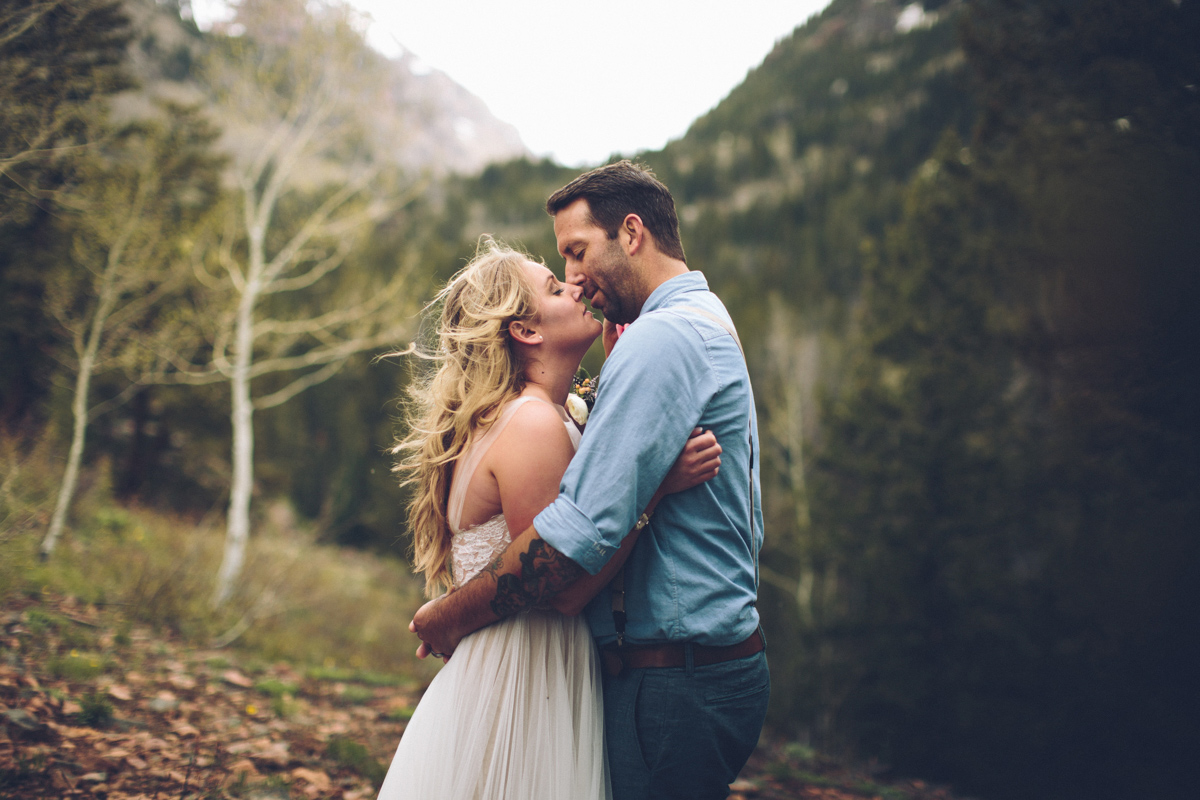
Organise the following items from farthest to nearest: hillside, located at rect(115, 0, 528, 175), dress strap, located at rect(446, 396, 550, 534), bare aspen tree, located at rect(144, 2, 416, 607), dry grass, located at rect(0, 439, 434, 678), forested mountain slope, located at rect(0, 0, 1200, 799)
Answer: bare aspen tree, located at rect(144, 2, 416, 607), hillside, located at rect(115, 0, 528, 175), dry grass, located at rect(0, 439, 434, 678), forested mountain slope, located at rect(0, 0, 1200, 799), dress strap, located at rect(446, 396, 550, 534)

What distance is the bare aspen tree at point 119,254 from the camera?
9.68 metres

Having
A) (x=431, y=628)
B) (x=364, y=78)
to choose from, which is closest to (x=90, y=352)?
(x=364, y=78)

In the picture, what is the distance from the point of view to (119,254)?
10.2m

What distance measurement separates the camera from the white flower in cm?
236

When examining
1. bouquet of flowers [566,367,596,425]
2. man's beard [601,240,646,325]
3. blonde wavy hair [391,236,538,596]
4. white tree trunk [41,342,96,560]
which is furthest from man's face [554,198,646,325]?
white tree trunk [41,342,96,560]

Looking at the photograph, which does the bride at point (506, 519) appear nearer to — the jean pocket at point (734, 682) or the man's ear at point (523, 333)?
the man's ear at point (523, 333)

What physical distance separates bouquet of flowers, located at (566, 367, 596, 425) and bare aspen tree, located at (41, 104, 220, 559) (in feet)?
29.9

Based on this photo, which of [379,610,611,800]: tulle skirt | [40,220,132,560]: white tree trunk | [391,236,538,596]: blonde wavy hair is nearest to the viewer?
[379,610,611,800]: tulle skirt

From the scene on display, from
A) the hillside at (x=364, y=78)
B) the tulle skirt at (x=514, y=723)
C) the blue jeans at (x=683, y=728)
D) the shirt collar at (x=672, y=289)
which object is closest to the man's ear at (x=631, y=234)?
the shirt collar at (x=672, y=289)

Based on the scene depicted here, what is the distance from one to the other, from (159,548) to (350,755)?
401 inches

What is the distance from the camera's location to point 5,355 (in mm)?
12758

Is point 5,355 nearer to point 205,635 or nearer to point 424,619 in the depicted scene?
point 205,635

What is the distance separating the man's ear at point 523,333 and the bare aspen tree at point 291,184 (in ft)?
33.1

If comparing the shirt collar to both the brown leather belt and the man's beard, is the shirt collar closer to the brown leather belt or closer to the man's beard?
the man's beard
